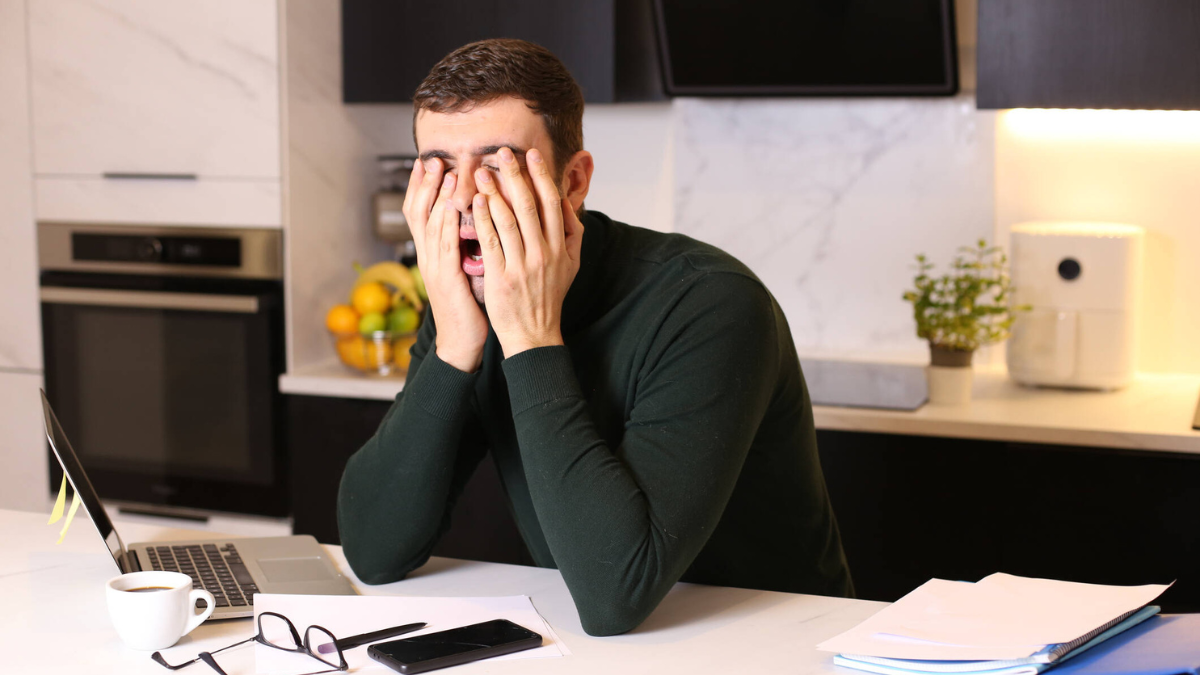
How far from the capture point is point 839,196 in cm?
277

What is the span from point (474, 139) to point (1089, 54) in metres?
1.49

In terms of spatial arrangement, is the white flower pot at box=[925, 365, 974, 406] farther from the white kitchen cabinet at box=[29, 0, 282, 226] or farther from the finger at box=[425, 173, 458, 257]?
the white kitchen cabinet at box=[29, 0, 282, 226]

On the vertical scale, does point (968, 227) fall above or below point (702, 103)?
below

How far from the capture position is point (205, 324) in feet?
8.95

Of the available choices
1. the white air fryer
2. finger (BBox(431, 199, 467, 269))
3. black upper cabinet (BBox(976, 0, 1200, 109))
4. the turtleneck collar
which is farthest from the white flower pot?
finger (BBox(431, 199, 467, 269))

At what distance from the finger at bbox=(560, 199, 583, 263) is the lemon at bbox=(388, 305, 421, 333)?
139 cm

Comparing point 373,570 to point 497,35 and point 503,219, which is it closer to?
point 503,219

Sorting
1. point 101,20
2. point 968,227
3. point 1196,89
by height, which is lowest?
point 968,227

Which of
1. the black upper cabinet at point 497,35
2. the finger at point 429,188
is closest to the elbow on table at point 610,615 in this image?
the finger at point 429,188

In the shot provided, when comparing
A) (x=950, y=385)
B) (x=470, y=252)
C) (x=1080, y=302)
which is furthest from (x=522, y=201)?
(x=1080, y=302)

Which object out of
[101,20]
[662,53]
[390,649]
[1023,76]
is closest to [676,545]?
[390,649]

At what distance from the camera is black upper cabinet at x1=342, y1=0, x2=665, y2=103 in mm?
2637

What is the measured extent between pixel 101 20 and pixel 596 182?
1.24 metres

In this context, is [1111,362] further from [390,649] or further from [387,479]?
[390,649]
